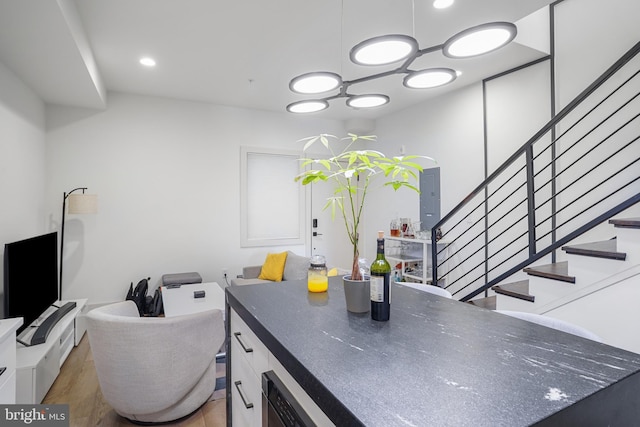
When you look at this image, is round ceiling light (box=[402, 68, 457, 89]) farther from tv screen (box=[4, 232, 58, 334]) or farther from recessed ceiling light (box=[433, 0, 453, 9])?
tv screen (box=[4, 232, 58, 334])

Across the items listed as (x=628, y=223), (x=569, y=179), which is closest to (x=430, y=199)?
(x=569, y=179)

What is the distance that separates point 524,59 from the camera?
3.39 meters

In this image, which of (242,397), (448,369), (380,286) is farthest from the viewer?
(242,397)

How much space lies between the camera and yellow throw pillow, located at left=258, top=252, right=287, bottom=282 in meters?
4.24

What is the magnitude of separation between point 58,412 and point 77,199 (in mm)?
2257

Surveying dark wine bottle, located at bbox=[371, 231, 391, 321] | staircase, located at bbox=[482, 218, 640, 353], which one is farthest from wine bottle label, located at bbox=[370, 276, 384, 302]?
staircase, located at bbox=[482, 218, 640, 353]

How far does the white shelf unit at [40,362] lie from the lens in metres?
2.08

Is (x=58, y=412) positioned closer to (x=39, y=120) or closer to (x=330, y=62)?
(x=39, y=120)

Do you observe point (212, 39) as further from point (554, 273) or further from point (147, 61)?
Answer: point (554, 273)

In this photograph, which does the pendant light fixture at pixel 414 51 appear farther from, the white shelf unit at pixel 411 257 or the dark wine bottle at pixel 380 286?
the white shelf unit at pixel 411 257

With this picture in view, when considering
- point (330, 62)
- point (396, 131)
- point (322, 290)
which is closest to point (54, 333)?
point (322, 290)

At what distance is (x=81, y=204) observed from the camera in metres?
3.62

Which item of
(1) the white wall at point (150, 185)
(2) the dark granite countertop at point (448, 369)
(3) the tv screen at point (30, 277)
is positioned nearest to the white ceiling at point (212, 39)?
(1) the white wall at point (150, 185)

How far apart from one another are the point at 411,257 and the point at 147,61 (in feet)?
12.6
